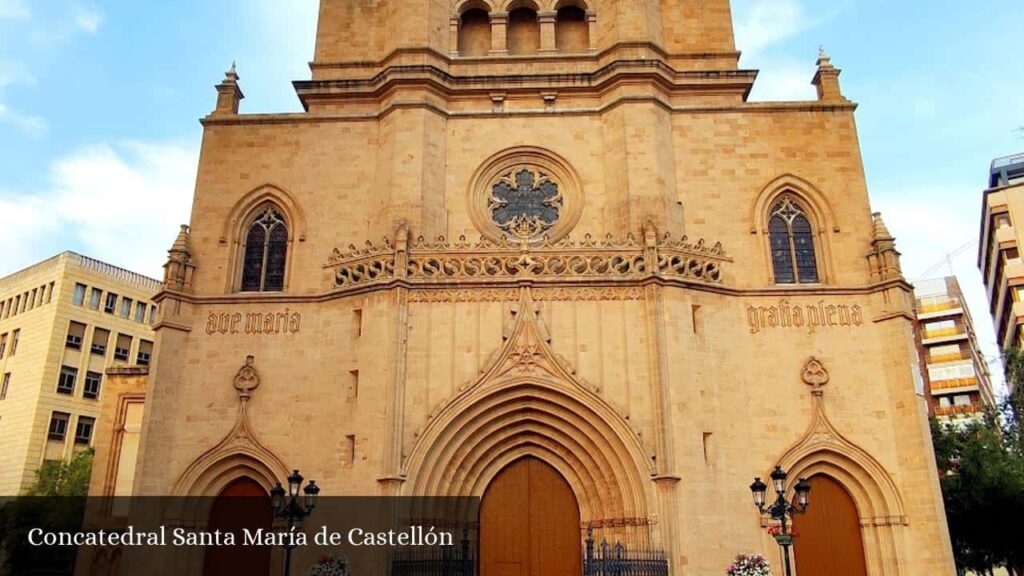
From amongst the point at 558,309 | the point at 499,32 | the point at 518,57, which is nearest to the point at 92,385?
the point at 499,32

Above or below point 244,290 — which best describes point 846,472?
below

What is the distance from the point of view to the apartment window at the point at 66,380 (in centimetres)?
4241

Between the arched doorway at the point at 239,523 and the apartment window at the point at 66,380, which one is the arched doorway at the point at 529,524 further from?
the apartment window at the point at 66,380

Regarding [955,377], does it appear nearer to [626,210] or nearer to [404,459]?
[626,210]

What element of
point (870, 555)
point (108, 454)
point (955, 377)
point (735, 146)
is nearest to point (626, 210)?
point (735, 146)

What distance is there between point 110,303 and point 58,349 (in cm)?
429

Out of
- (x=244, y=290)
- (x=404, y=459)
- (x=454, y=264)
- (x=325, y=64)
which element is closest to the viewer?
(x=404, y=459)

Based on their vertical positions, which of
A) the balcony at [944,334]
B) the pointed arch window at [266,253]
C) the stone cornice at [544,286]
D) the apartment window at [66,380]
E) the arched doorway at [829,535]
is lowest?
the arched doorway at [829,535]

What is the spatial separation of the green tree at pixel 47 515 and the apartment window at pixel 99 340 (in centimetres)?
923

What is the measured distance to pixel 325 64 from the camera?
23.7 m

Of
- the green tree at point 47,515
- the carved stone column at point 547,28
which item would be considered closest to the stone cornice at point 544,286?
the carved stone column at point 547,28

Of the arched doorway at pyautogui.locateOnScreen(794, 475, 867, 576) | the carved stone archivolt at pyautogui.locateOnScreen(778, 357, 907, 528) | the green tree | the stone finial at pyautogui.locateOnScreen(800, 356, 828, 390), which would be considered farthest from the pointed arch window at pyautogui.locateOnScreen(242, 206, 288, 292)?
the green tree

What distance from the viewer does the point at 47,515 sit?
31578 millimetres

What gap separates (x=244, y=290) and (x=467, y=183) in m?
6.42
